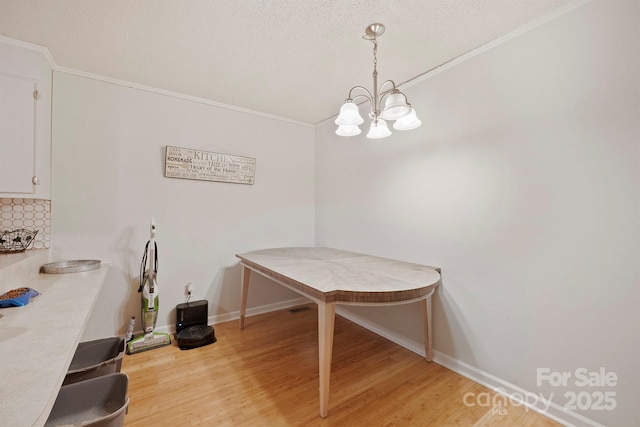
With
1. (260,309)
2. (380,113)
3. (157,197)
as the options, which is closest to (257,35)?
(380,113)

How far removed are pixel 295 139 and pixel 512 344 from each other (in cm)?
294

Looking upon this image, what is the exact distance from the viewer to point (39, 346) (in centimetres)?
91

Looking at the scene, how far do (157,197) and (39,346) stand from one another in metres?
1.82

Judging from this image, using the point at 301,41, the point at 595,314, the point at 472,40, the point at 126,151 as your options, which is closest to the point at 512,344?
the point at 595,314

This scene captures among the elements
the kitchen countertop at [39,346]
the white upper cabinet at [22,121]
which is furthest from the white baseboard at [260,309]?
the white upper cabinet at [22,121]

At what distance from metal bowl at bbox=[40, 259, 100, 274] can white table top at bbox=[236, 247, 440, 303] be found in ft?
3.75

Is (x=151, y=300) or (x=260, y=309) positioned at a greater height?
(x=151, y=300)

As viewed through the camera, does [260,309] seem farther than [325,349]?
Yes

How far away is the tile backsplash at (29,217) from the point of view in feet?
6.52

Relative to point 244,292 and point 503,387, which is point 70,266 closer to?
point 244,292

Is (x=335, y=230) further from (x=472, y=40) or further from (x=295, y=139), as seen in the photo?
(x=472, y=40)

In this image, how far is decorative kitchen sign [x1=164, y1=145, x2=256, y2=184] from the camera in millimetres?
2555

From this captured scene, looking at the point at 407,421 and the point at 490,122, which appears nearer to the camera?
the point at 407,421

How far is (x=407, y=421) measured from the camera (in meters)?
1.49
